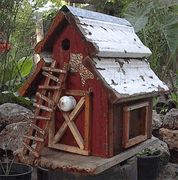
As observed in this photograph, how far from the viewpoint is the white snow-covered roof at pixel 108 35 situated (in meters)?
2.02

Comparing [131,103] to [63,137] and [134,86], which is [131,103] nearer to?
[134,86]

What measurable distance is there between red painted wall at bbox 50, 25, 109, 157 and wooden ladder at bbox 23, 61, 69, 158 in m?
0.06

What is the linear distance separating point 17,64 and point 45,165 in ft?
11.2

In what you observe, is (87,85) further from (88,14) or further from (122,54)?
(88,14)

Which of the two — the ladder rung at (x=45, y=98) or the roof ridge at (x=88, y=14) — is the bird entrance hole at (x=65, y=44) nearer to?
the roof ridge at (x=88, y=14)

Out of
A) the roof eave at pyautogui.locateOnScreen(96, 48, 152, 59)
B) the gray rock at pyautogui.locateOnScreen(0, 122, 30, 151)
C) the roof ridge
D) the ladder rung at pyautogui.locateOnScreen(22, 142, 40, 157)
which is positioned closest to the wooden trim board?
the ladder rung at pyautogui.locateOnScreen(22, 142, 40, 157)

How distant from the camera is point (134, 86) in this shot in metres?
2.12

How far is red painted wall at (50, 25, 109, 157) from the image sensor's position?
6.76 ft

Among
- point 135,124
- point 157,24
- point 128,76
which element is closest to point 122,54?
point 128,76

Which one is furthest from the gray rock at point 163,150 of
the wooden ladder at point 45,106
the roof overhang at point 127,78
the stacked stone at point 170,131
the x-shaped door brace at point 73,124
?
the wooden ladder at point 45,106

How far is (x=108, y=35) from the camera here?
7.12 feet

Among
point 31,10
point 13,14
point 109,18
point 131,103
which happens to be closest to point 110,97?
point 131,103

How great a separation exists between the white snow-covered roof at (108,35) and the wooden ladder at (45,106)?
23 cm

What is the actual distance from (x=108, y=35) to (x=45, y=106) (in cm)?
50
